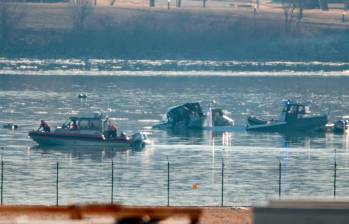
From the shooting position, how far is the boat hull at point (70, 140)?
224 feet

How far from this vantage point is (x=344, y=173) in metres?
54.2

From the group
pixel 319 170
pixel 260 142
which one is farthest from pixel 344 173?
pixel 260 142

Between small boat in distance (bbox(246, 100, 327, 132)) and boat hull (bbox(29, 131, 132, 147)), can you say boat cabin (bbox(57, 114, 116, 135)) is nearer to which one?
boat hull (bbox(29, 131, 132, 147))

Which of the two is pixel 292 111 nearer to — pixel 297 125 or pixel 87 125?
pixel 297 125

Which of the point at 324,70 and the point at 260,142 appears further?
the point at 324,70

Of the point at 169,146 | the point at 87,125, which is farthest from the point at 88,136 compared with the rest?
the point at 169,146

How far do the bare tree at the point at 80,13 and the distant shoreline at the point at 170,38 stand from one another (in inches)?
22.4

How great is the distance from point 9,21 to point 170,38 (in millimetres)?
19440

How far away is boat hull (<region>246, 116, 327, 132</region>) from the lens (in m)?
80.9

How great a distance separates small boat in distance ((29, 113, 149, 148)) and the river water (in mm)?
739

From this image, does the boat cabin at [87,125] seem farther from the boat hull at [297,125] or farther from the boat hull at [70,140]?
the boat hull at [297,125]

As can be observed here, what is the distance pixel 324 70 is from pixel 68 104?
6718 centimetres

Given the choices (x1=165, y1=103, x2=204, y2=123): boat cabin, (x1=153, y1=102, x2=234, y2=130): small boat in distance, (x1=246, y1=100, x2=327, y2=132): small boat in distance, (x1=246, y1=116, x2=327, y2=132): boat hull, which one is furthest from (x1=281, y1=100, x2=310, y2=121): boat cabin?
(x1=165, y1=103, x2=204, y2=123): boat cabin

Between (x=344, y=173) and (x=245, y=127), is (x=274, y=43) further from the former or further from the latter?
(x=344, y=173)
